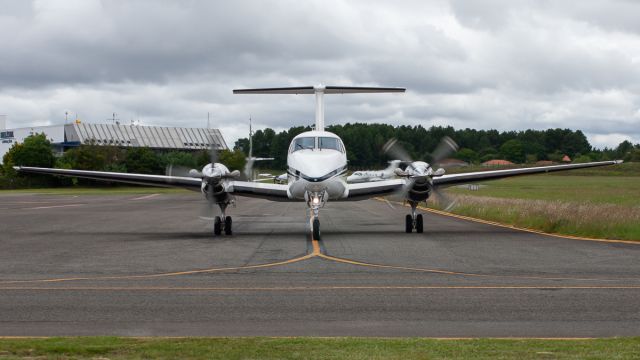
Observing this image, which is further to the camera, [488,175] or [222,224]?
[488,175]

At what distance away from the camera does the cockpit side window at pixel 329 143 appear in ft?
87.1

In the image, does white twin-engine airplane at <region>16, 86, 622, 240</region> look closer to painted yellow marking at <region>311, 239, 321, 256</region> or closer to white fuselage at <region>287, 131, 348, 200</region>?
white fuselage at <region>287, 131, 348, 200</region>

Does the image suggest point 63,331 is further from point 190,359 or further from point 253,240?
point 253,240

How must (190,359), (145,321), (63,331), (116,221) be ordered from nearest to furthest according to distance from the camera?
(190,359), (63,331), (145,321), (116,221)

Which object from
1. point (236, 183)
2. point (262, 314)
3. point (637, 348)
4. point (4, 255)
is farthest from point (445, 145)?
point (637, 348)

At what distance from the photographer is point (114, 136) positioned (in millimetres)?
137000

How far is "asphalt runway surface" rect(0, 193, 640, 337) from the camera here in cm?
1032

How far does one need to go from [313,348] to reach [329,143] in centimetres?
1834

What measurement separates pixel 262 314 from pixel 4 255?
1152 centimetres

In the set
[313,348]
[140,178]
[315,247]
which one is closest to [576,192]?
[140,178]

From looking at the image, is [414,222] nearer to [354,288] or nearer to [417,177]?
[417,177]

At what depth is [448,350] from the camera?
865 cm

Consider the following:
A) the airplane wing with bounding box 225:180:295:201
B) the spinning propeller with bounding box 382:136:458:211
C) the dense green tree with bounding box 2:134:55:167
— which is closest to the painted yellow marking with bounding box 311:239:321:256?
the airplane wing with bounding box 225:180:295:201

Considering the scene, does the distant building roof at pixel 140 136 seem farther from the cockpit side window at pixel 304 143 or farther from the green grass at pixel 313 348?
the green grass at pixel 313 348
